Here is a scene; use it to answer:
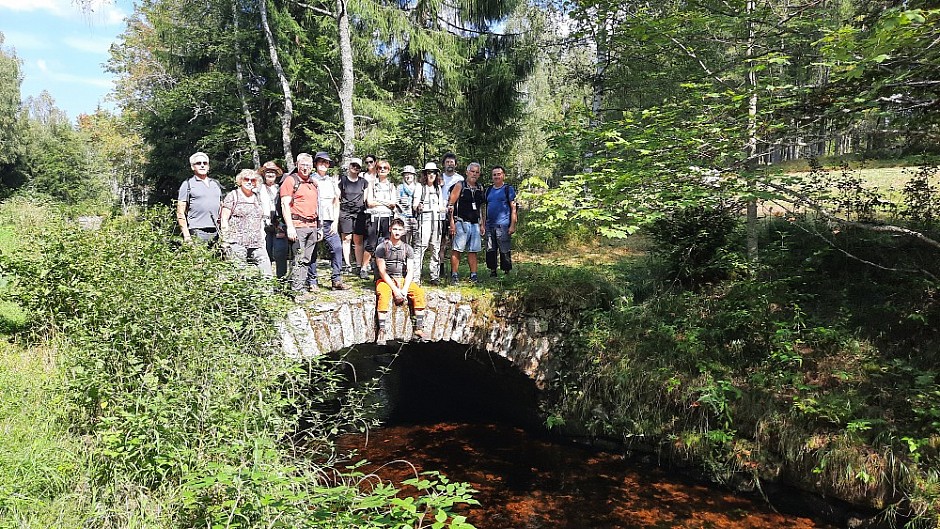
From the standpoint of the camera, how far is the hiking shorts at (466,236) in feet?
25.2

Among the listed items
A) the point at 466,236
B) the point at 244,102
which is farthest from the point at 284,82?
the point at 466,236

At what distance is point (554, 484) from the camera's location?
6.51m

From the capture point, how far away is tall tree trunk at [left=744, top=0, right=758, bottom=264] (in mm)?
6090

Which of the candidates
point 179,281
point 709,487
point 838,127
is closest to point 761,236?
point 838,127

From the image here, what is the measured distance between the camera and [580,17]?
32.6 ft

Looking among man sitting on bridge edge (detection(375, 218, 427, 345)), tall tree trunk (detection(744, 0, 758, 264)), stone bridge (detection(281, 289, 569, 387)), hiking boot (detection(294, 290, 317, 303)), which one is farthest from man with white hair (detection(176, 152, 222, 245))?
tall tree trunk (detection(744, 0, 758, 264))

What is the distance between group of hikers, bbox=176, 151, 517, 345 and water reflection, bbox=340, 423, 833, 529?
1654 millimetres

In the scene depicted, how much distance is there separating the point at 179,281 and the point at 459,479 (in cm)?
384

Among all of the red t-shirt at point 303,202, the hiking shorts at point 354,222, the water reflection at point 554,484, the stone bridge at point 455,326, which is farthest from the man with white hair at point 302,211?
the water reflection at point 554,484

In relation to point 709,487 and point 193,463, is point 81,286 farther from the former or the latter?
point 709,487

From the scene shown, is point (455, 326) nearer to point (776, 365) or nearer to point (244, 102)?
point (776, 365)

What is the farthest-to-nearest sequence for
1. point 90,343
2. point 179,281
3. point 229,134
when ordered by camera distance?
1. point 229,134
2. point 179,281
3. point 90,343

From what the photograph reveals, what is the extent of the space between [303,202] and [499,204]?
2.63 m

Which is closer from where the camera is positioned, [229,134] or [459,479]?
[459,479]
